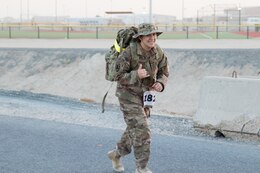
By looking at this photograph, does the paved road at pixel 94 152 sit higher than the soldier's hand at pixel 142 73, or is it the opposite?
the soldier's hand at pixel 142 73

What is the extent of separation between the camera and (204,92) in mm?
9062

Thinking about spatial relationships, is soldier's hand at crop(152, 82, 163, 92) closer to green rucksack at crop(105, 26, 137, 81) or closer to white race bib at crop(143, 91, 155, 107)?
white race bib at crop(143, 91, 155, 107)

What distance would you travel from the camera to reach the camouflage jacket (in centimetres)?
542

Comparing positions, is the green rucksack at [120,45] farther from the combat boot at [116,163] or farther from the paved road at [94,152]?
the paved road at [94,152]

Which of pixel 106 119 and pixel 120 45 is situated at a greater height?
pixel 120 45

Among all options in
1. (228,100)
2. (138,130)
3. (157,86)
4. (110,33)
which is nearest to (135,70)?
(157,86)

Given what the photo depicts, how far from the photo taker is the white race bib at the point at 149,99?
549 cm

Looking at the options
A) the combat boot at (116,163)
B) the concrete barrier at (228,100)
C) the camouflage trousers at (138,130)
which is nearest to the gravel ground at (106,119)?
the concrete barrier at (228,100)

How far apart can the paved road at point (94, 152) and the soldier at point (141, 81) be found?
823 millimetres

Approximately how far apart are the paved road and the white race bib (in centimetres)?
102

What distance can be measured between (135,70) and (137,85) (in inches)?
6.6

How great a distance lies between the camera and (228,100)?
8.71 meters

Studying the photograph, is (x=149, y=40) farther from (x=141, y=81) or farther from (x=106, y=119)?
(x=106, y=119)

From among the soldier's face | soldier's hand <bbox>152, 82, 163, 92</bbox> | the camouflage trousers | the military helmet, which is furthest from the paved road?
the military helmet
